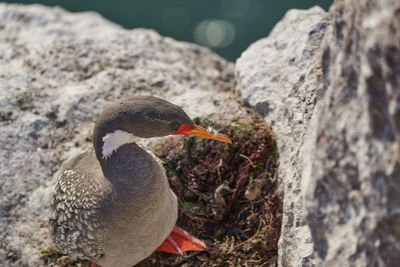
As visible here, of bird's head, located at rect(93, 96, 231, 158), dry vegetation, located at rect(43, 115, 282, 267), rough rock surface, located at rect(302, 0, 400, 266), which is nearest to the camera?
rough rock surface, located at rect(302, 0, 400, 266)

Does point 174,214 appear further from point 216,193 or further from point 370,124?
point 370,124

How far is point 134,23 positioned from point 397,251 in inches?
330

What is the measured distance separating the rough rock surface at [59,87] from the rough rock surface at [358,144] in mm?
2474

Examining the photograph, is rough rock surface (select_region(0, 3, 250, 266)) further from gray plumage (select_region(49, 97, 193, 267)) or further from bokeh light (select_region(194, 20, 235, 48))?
bokeh light (select_region(194, 20, 235, 48))

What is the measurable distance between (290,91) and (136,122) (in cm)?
174

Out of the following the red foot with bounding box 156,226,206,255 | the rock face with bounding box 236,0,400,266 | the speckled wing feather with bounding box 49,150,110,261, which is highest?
the rock face with bounding box 236,0,400,266

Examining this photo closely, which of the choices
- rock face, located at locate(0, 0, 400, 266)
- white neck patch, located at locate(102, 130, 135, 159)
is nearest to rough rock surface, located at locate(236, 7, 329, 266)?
rock face, located at locate(0, 0, 400, 266)

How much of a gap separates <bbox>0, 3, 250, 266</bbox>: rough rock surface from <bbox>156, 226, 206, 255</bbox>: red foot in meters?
1.35

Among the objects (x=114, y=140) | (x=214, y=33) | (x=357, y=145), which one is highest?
(x=357, y=145)

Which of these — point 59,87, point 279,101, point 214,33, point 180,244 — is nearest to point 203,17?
point 214,33

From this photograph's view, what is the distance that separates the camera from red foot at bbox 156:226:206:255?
15.3ft

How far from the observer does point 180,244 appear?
4711 millimetres

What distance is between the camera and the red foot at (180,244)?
467 cm

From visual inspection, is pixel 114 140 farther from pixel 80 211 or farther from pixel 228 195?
pixel 228 195
